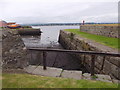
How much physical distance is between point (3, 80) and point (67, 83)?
1.55 m

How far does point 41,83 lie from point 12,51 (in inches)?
55.8

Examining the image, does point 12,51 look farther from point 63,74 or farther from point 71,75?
point 71,75

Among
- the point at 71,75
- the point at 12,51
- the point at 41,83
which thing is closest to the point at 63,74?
the point at 71,75

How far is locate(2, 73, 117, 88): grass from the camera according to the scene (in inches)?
109

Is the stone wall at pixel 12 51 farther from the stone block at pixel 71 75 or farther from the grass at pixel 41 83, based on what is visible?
the stone block at pixel 71 75

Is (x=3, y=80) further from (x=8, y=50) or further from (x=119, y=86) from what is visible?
(x=119, y=86)

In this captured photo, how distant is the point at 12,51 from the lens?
3.63 meters

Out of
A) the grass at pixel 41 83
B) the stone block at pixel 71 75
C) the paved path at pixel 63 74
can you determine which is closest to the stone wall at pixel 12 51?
the paved path at pixel 63 74

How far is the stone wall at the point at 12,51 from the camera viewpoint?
3.52m

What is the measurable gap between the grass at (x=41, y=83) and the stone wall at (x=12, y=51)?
0.45m

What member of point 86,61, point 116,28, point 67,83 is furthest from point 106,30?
point 67,83

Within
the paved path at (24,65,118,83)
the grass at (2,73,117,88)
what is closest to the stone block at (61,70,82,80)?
the paved path at (24,65,118,83)

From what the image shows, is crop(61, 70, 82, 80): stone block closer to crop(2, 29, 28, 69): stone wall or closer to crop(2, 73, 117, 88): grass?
crop(2, 73, 117, 88): grass

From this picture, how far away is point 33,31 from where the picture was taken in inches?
1660
